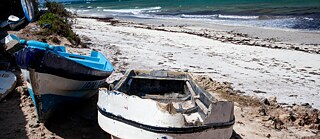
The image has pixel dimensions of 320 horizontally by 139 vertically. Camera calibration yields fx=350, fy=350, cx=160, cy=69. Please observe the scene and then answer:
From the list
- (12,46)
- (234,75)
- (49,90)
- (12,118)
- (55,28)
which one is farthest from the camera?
(55,28)

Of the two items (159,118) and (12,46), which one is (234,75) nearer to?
(12,46)

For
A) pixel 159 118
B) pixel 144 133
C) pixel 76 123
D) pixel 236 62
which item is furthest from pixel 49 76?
pixel 236 62

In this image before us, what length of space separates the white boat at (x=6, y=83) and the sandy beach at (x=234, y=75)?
0.15 metres

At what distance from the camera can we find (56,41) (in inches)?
493

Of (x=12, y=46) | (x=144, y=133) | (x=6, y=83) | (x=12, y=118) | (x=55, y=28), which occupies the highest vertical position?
(x=12, y=46)

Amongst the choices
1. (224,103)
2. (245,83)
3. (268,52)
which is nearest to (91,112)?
(224,103)

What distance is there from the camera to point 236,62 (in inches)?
486

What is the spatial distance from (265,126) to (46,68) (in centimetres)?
414

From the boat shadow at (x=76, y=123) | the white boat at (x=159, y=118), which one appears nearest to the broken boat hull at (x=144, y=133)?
the white boat at (x=159, y=118)

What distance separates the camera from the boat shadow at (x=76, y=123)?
240 inches

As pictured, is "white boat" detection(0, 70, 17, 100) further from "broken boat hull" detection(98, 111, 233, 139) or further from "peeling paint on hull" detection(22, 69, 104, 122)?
"broken boat hull" detection(98, 111, 233, 139)

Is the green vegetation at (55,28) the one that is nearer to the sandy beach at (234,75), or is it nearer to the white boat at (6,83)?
the sandy beach at (234,75)

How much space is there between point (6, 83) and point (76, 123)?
2143mm

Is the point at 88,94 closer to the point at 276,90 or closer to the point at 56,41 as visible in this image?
the point at 276,90
